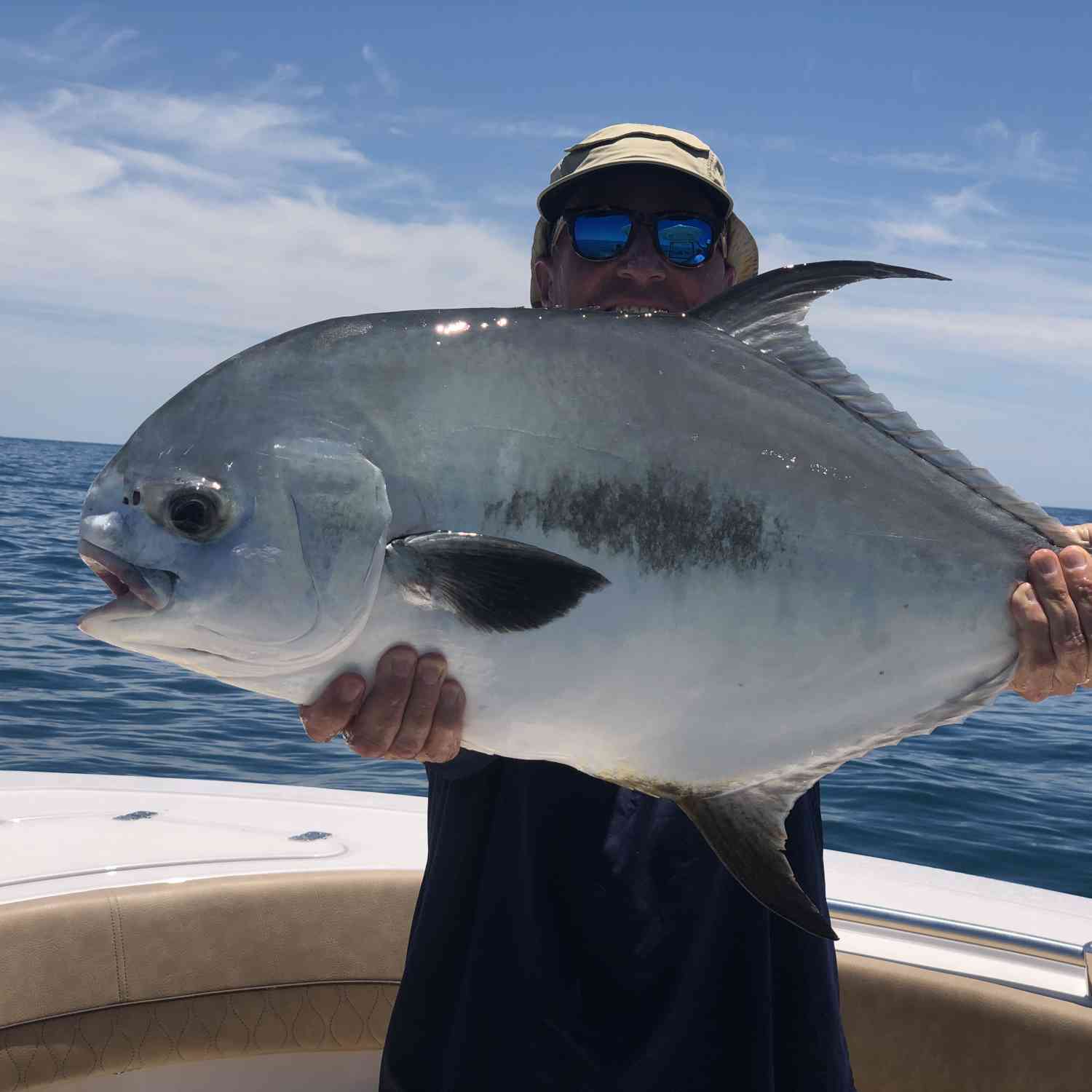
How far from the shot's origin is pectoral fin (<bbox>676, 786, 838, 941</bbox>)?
1575 mm

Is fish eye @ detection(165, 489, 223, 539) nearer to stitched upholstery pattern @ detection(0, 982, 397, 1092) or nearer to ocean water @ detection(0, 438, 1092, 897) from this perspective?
stitched upholstery pattern @ detection(0, 982, 397, 1092)

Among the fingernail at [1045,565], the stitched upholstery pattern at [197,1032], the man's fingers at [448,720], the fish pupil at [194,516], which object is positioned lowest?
the stitched upholstery pattern at [197,1032]

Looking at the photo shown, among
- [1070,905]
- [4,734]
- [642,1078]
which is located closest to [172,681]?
[4,734]

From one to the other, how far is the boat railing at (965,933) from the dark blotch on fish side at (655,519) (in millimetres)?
2109

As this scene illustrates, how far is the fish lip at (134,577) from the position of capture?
150 cm

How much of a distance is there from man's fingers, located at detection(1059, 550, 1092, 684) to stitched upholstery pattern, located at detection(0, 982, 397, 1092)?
93.1 inches

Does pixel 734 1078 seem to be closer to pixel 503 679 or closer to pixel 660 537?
pixel 503 679

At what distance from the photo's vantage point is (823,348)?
67.9 inches

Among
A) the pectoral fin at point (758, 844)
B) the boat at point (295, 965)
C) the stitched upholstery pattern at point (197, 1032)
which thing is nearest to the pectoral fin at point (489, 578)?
the pectoral fin at point (758, 844)

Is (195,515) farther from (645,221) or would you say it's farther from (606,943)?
(645,221)

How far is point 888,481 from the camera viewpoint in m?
1.68

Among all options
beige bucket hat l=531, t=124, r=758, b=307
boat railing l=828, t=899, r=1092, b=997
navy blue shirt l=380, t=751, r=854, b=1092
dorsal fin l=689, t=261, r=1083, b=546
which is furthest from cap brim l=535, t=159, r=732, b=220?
boat railing l=828, t=899, r=1092, b=997

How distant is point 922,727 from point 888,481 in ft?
1.26

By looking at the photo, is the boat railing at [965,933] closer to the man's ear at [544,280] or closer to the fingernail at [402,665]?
the man's ear at [544,280]
